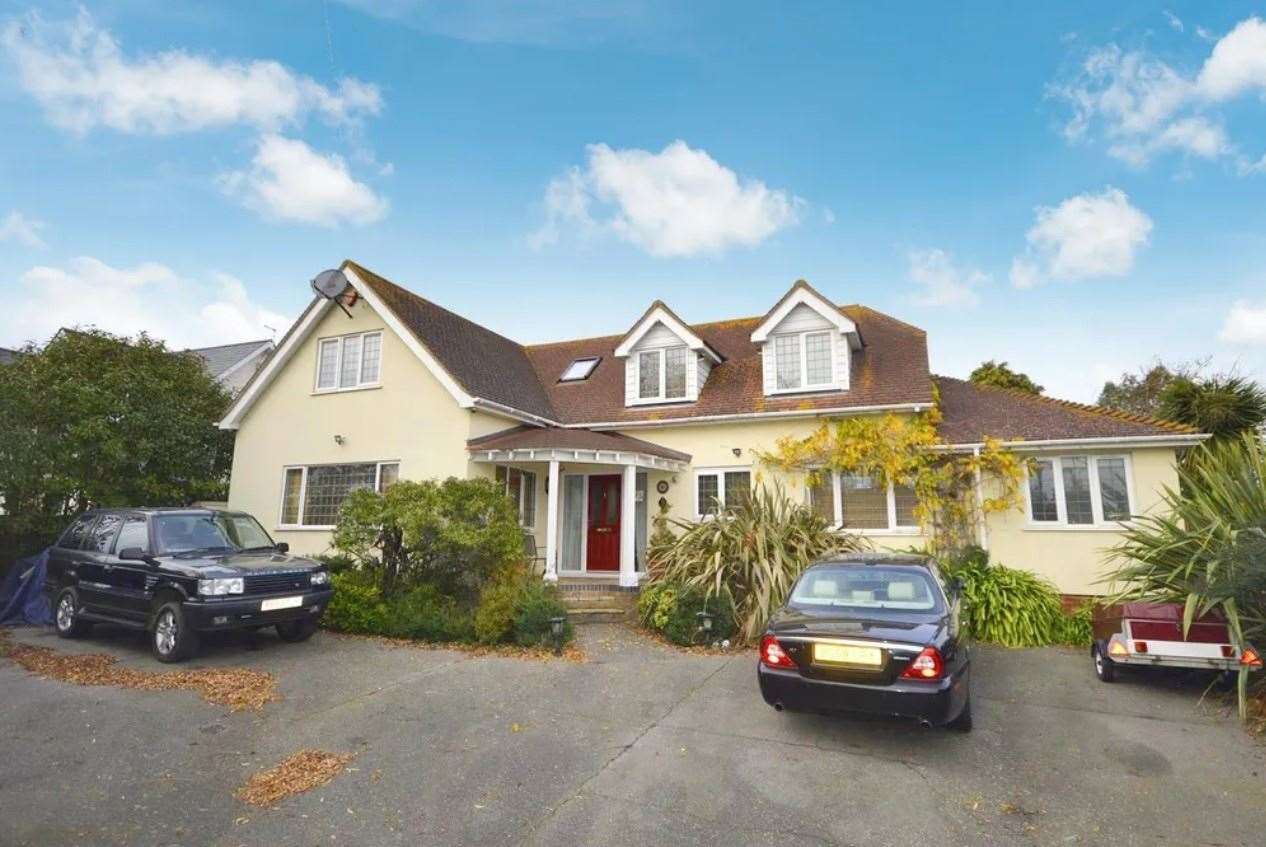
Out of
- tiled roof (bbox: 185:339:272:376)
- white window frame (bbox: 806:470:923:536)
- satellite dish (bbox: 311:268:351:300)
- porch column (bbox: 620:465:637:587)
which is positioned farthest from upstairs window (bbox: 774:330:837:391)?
tiled roof (bbox: 185:339:272:376)

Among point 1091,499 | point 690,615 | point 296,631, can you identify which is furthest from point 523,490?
point 1091,499

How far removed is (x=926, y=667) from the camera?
15.8 ft

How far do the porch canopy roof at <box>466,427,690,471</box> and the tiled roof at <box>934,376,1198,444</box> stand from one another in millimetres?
6091

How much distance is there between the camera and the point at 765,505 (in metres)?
11.1

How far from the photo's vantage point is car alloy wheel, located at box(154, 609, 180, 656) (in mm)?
8172

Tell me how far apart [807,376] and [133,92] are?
45.3 ft

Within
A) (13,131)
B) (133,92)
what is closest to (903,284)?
(133,92)

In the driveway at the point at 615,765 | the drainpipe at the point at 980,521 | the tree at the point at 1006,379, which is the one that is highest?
the tree at the point at 1006,379

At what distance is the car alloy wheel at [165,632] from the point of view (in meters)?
8.17

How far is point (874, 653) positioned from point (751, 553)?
5.27m

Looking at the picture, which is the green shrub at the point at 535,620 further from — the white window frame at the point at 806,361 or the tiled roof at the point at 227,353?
the tiled roof at the point at 227,353

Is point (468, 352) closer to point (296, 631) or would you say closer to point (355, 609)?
point (355, 609)

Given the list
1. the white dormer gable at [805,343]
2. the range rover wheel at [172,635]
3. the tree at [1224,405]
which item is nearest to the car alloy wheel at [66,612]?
the range rover wheel at [172,635]

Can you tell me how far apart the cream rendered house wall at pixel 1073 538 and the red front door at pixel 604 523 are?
806 centimetres
